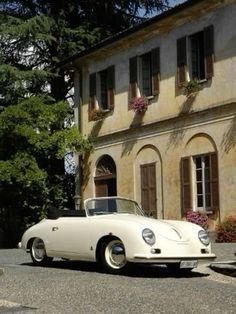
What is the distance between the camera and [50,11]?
29094mm

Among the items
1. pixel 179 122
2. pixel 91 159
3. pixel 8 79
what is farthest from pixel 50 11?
pixel 179 122

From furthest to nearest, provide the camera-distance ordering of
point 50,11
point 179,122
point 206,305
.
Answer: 1. point 50,11
2. point 179,122
3. point 206,305

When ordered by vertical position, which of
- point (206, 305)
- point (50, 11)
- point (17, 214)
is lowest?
point (206, 305)

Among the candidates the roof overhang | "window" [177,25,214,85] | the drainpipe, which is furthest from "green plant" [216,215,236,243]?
the drainpipe

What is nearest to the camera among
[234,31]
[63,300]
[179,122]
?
[63,300]

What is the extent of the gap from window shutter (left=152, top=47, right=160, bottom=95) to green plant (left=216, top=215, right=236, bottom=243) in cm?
528

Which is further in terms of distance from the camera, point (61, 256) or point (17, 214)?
point (17, 214)

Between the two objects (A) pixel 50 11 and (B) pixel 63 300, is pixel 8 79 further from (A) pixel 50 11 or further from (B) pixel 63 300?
(B) pixel 63 300

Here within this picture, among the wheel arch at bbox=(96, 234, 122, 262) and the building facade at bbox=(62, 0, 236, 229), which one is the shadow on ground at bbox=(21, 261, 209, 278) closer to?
the wheel arch at bbox=(96, 234, 122, 262)

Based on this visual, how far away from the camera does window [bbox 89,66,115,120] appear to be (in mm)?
24438

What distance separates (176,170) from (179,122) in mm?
1523

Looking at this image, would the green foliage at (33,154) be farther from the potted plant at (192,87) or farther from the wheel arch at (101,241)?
the wheel arch at (101,241)

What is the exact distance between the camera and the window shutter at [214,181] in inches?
773

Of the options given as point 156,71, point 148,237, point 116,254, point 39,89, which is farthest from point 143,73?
point 148,237
